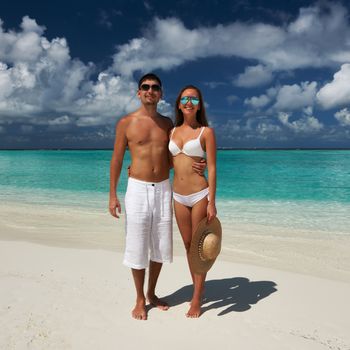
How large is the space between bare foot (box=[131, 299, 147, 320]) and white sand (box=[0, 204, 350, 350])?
0.32 feet

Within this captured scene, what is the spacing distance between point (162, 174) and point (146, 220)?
56 cm

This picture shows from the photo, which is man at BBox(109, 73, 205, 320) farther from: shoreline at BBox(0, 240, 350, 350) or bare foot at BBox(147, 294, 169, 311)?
shoreline at BBox(0, 240, 350, 350)

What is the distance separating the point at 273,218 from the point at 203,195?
8.07 meters

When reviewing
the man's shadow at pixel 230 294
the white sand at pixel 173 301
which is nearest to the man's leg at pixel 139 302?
the white sand at pixel 173 301

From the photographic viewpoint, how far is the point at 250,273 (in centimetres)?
553

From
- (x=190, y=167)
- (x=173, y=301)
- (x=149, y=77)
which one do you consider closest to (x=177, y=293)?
(x=173, y=301)

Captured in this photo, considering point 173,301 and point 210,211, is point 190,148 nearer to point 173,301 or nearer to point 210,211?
point 210,211

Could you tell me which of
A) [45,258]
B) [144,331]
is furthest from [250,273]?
[45,258]

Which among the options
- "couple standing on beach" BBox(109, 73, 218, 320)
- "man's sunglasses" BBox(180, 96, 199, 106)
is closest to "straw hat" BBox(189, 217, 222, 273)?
"couple standing on beach" BBox(109, 73, 218, 320)

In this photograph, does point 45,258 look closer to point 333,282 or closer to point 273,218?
point 333,282

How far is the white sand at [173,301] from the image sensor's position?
3.41 metres

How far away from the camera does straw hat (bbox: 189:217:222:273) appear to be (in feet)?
12.8

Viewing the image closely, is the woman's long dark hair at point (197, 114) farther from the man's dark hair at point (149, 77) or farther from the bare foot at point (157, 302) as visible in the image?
the bare foot at point (157, 302)

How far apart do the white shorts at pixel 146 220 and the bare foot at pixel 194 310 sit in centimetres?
60
